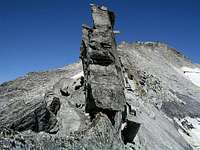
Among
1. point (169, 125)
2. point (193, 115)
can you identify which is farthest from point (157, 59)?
point (169, 125)

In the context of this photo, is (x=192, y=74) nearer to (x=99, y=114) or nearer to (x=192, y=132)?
(x=192, y=132)

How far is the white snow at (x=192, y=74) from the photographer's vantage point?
5524 cm

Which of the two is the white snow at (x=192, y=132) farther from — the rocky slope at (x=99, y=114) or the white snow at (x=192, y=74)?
the white snow at (x=192, y=74)

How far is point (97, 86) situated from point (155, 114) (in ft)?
33.1

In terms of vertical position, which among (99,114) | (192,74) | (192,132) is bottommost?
(99,114)

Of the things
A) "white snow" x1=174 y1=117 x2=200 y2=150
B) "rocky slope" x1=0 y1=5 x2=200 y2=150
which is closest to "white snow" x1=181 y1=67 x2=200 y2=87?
"rocky slope" x1=0 y1=5 x2=200 y2=150

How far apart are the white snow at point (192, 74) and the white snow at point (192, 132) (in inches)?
843

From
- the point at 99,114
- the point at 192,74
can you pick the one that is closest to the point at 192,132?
the point at 99,114

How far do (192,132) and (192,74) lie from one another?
28.6m

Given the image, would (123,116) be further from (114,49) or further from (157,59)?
(157,59)

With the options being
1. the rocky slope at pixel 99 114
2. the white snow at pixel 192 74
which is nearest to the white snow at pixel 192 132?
the rocky slope at pixel 99 114

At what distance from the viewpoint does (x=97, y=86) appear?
58.4 ft

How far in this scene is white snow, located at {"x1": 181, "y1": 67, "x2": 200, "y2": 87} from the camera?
5524 centimetres

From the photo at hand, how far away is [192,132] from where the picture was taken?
30.1 meters
